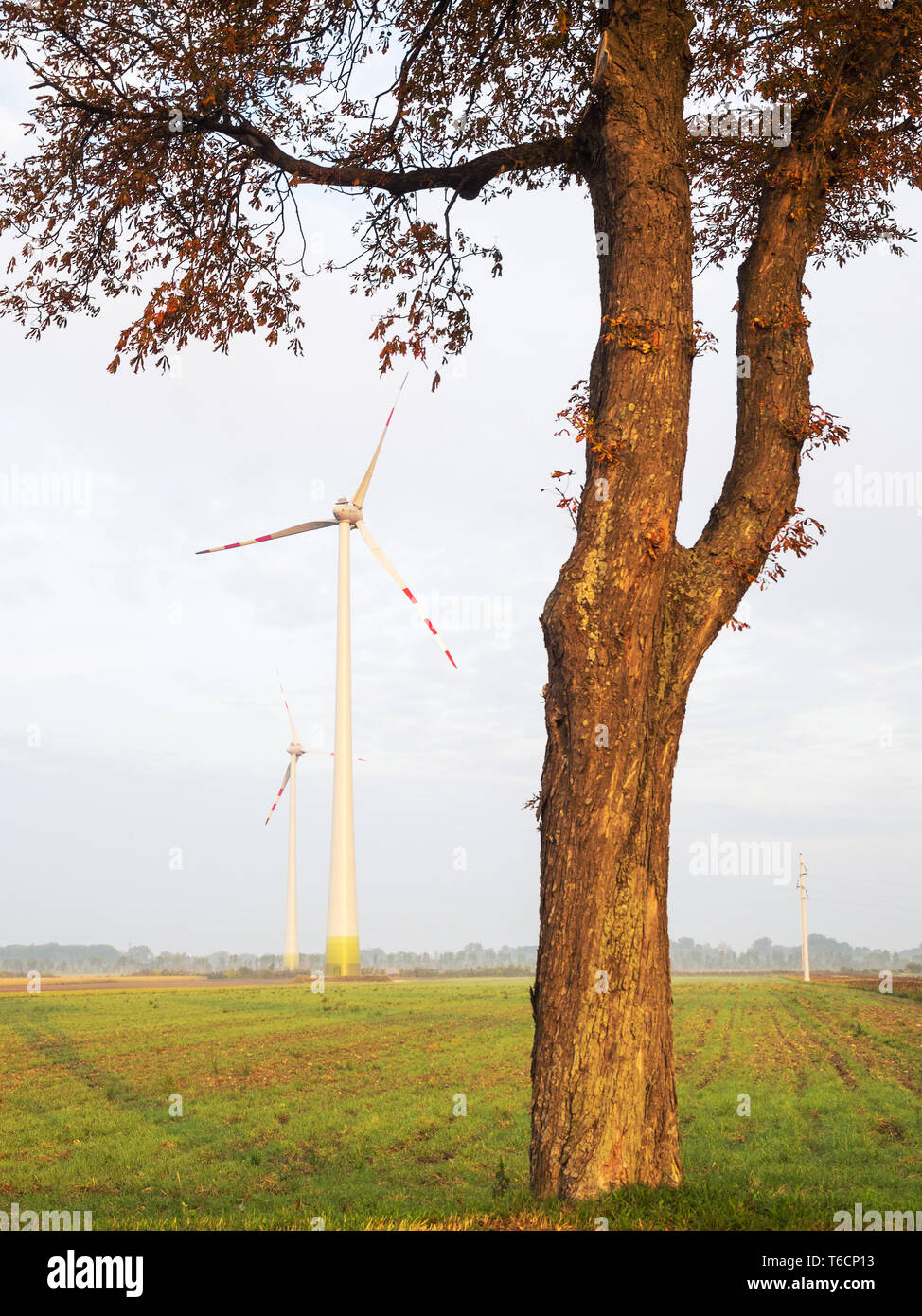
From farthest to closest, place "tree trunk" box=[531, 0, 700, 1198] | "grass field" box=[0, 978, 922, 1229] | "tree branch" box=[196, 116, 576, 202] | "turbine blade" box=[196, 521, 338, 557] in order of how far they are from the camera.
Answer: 1. "turbine blade" box=[196, 521, 338, 557]
2. "tree branch" box=[196, 116, 576, 202]
3. "grass field" box=[0, 978, 922, 1229]
4. "tree trunk" box=[531, 0, 700, 1198]

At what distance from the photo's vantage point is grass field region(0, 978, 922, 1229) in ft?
28.0

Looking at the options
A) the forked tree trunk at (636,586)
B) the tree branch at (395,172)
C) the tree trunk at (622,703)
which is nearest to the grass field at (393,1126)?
the tree trunk at (622,703)

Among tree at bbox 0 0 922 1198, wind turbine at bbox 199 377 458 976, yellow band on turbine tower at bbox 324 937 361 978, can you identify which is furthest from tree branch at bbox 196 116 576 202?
yellow band on turbine tower at bbox 324 937 361 978

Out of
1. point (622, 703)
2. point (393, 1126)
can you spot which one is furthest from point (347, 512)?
point (622, 703)

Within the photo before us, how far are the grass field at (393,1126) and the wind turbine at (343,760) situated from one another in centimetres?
1948

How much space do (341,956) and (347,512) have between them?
83.4 ft

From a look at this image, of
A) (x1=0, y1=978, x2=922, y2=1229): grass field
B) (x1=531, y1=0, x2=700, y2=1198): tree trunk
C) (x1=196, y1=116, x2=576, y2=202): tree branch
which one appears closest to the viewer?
(x1=531, y1=0, x2=700, y2=1198): tree trunk

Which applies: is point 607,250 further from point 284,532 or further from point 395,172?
point 284,532

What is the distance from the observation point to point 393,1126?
18406 mm

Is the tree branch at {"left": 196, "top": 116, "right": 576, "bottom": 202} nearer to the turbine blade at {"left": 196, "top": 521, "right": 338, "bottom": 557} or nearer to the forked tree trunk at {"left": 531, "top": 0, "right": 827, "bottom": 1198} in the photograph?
the forked tree trunk at {"left": 531, "top": 0, "right": 827, "bottom": 1198}

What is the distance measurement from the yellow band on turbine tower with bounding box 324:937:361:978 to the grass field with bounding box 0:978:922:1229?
A: 22781 millimetres

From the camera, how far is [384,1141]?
55.6 feet
